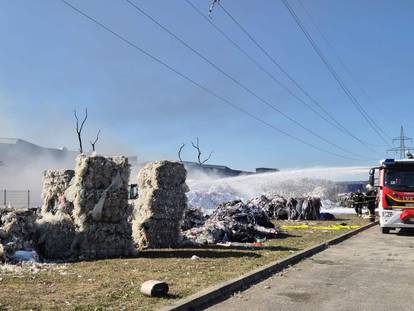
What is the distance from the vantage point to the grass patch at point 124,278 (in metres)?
7.31

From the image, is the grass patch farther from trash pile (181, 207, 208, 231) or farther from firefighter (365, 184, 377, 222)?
firefighter (365, 184, 377, 222)

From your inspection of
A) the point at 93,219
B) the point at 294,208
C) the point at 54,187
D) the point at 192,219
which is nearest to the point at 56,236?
the point at 93,219

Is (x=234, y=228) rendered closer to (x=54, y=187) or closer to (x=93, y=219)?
(x=54, y=187)

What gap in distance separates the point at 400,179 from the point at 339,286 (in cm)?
1327

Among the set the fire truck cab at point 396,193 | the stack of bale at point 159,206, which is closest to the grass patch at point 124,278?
the stack of bale at point 159,206

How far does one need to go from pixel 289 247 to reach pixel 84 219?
637 cm

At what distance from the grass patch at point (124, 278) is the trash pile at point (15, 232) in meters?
1.39

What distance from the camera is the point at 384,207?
21094 millimetres

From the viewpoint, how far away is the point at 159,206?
15219 millimetres

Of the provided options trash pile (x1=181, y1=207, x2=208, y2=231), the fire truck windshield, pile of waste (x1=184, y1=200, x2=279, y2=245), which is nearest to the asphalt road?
pile of waste (x1=184, y1=200, x2=279, y2=245)

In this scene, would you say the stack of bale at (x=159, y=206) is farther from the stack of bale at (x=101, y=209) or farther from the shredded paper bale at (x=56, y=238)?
the shredded paper bale at (x=56, y=238)

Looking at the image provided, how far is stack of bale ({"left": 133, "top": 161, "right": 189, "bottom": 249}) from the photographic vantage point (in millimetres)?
15078

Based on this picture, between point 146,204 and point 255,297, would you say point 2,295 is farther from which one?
point 146,204

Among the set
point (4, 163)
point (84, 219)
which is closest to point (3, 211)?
point (84, 219)
